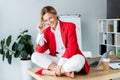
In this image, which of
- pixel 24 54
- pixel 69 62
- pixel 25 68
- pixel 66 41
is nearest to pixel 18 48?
pixel 24 54

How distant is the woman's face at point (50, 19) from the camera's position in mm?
1851

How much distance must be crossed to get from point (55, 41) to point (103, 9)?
3204mm

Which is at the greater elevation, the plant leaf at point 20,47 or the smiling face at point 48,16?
the smiling face at point 48,16

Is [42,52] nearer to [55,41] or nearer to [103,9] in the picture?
[55,41]

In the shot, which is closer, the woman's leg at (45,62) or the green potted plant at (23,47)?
the woman's leg at (45,62)

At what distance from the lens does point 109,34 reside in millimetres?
4594

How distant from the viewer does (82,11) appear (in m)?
4.59

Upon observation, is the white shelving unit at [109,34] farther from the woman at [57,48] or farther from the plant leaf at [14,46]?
the woman at [57,48]

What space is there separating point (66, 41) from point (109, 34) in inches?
113

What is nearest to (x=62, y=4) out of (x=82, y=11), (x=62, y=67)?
(x=82, y=11)

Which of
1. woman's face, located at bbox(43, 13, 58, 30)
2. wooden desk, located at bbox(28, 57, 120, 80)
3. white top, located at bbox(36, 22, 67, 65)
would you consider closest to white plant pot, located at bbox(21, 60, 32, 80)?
wooden desk, located at bbox(28, 57, 120, 80)

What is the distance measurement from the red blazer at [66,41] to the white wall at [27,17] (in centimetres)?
197

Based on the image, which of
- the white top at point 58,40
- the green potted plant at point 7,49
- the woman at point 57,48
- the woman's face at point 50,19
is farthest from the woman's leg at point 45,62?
the green potted plant at point 7,49

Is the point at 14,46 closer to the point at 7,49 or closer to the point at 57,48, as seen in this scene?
the point at 7,49
